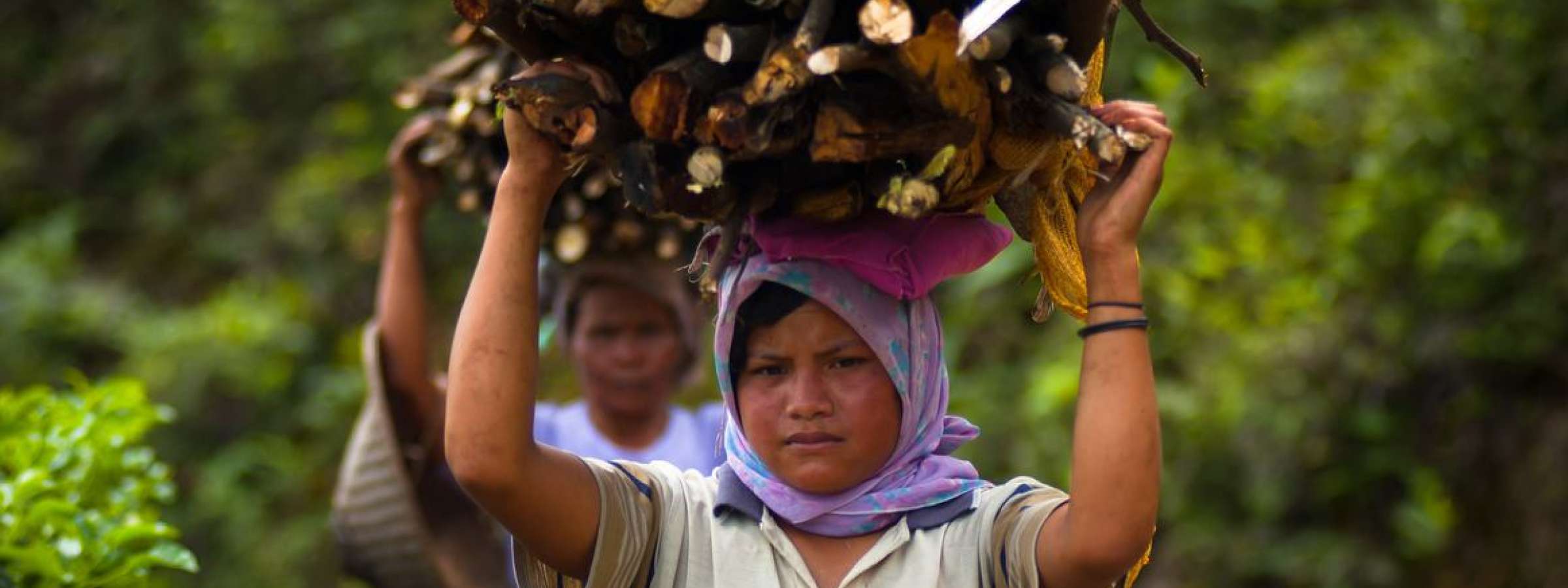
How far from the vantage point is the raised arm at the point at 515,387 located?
2383 millimetres

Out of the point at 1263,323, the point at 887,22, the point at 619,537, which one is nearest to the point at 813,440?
the point at 619,537

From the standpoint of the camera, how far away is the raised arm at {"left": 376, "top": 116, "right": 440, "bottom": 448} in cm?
482

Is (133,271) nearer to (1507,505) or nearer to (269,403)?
(269,403)

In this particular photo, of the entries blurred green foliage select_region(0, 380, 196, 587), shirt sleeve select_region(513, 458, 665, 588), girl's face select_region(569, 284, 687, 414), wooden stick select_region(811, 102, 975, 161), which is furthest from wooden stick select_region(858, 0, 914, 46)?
girl's face select_region(569, 284, 687, 414)

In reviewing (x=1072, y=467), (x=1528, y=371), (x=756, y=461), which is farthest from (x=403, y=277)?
(x=1528, y=371)

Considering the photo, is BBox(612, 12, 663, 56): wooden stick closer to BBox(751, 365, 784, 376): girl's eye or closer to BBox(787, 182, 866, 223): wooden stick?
BBox(787, 182, 866, 223): wooden stick

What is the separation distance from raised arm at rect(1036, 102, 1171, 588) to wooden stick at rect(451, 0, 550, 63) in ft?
2.36

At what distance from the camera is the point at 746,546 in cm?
261

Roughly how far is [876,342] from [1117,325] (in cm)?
35

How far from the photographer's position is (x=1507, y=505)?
579cm

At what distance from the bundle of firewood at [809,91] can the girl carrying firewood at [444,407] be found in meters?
2.31

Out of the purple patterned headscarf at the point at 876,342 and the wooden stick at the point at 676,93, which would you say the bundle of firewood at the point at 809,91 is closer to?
the wooden stick at the point at 676,93

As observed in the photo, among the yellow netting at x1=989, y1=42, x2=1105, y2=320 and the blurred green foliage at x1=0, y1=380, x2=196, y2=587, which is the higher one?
the yellow netting at x1=989, y1=42, x2=1105, y2=320

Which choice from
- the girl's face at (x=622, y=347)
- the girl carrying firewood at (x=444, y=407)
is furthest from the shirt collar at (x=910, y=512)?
the girl's face at (x=622, y=347)
